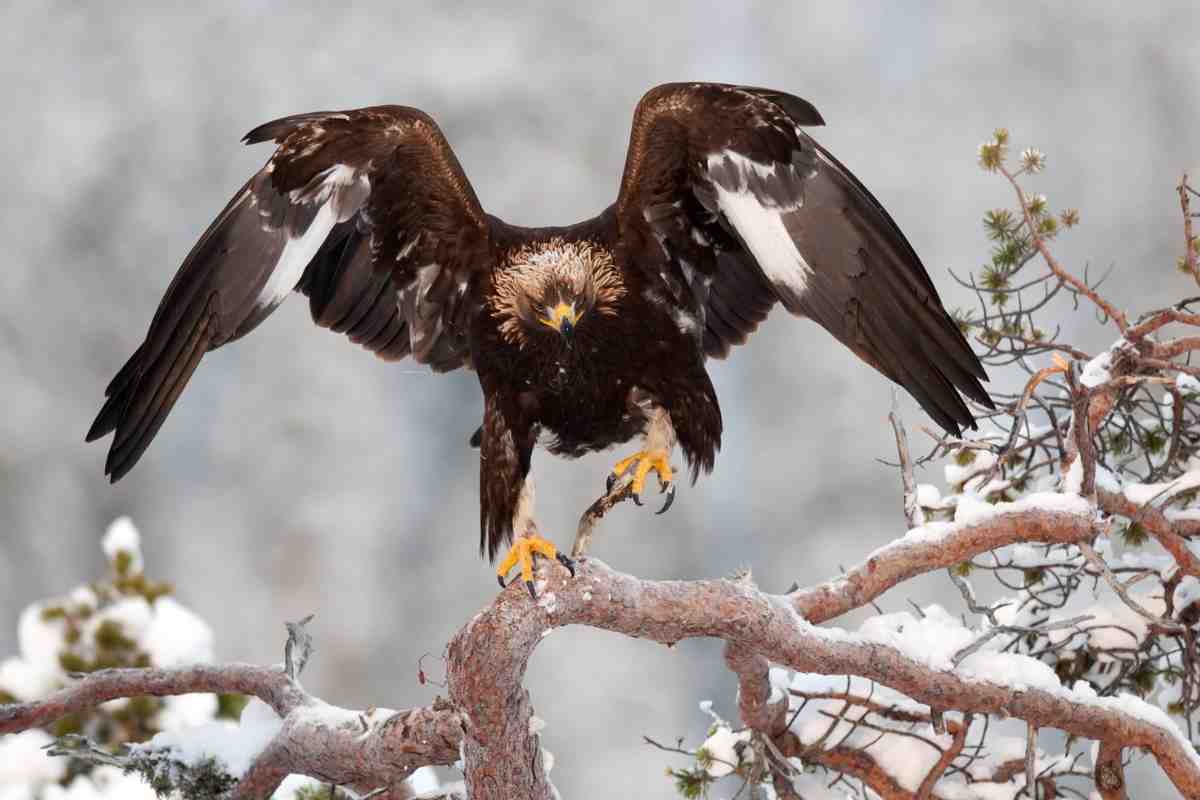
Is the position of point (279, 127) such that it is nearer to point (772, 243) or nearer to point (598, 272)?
point (598, 272)

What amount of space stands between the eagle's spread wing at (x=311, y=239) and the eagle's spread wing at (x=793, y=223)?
0.53m

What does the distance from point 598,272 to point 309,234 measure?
861 millimetres

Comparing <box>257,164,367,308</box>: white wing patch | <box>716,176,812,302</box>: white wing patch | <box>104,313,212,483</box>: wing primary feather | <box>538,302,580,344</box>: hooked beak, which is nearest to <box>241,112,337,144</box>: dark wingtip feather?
<box>257,164,367,308</box>: white wing patch

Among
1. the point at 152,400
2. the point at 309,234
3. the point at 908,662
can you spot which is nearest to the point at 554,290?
the point at 309,234

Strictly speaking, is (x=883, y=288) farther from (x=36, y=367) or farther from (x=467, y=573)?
(x=36, y=367)

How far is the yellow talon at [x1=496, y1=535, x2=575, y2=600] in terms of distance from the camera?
9.06 ft

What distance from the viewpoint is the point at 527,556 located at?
9.46ft

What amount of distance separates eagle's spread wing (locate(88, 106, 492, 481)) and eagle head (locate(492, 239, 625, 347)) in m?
0.17

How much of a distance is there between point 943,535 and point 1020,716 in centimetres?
52

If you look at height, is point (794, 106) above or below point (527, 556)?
above

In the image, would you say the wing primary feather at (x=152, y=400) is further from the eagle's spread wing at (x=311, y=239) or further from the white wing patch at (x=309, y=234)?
the white wing patch at (x=309, y=234)

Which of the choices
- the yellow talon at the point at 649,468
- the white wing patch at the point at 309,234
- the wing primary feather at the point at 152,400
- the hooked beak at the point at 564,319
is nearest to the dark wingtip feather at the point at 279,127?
the white wing patch at the point at 309,234

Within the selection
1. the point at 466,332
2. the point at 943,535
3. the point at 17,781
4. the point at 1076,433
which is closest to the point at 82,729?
the point at 17,781

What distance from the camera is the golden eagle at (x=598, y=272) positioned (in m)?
3.23
